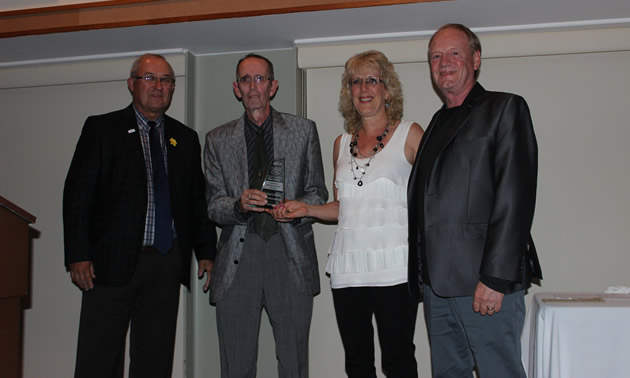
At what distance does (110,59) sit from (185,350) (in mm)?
2105

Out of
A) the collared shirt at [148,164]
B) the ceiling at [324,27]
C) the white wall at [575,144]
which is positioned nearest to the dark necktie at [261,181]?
the collared shirt at [148,164]

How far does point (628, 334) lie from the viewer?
2.28 meters

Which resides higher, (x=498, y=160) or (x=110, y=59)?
(x=110, y=59)

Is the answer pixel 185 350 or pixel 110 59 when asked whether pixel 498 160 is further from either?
pixel 110 59

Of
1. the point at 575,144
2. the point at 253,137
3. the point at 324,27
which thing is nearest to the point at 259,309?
the point at 253,137

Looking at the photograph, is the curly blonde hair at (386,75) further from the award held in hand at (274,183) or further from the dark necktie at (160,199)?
the dark necktie at (160,199)

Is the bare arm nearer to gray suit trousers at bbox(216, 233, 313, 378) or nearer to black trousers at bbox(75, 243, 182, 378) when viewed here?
gray suit trousers at bbox(216, 233, 313, 378)

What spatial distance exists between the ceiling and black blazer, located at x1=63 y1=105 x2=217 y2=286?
0.69m

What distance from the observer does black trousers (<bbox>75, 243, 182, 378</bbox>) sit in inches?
119

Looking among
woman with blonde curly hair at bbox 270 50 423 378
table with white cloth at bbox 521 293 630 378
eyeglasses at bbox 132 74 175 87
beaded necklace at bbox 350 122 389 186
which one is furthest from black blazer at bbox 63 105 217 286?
table with white cloth at bbox 521 293 630 378

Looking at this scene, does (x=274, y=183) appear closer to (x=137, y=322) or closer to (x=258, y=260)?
(x=258, y=260)

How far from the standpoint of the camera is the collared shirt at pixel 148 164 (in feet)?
10.2

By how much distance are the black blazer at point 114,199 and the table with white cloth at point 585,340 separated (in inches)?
75.6

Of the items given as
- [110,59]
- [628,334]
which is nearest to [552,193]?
[628,334]
